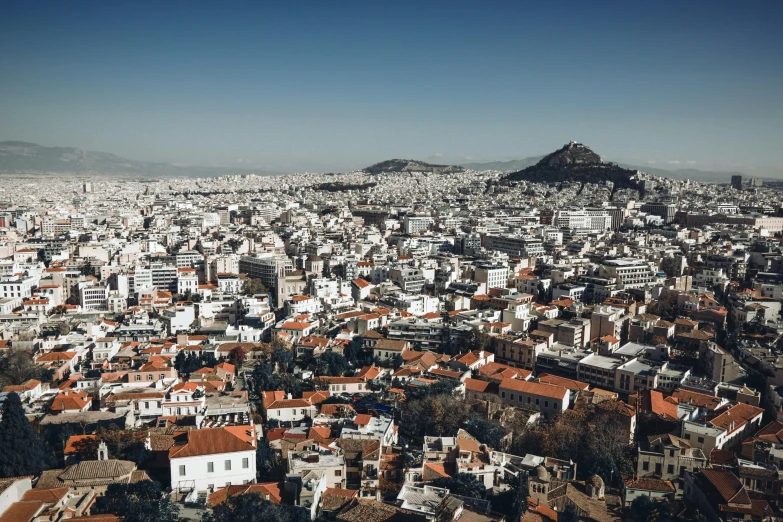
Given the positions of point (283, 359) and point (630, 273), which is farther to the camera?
point (630, 273)

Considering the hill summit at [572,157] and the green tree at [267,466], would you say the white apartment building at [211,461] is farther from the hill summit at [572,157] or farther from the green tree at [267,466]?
the hill summit at [572,157]

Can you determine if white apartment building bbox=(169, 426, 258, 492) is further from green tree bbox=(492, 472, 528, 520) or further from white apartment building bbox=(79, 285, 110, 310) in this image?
white apartment building bbox=(79, 285, 110, 310)

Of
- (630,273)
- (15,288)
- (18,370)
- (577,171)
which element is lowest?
(18,370)

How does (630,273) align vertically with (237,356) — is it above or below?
above

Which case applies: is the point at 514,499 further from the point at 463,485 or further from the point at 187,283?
the point at 187,283

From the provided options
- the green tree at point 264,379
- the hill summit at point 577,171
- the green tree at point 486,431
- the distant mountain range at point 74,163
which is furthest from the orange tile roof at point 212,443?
the distant mountain range at point 74,163

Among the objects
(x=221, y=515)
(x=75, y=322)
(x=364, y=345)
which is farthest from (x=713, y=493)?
(x=75, y=322)

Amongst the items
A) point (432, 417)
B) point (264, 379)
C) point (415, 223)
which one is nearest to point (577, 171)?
point (415, 223)
